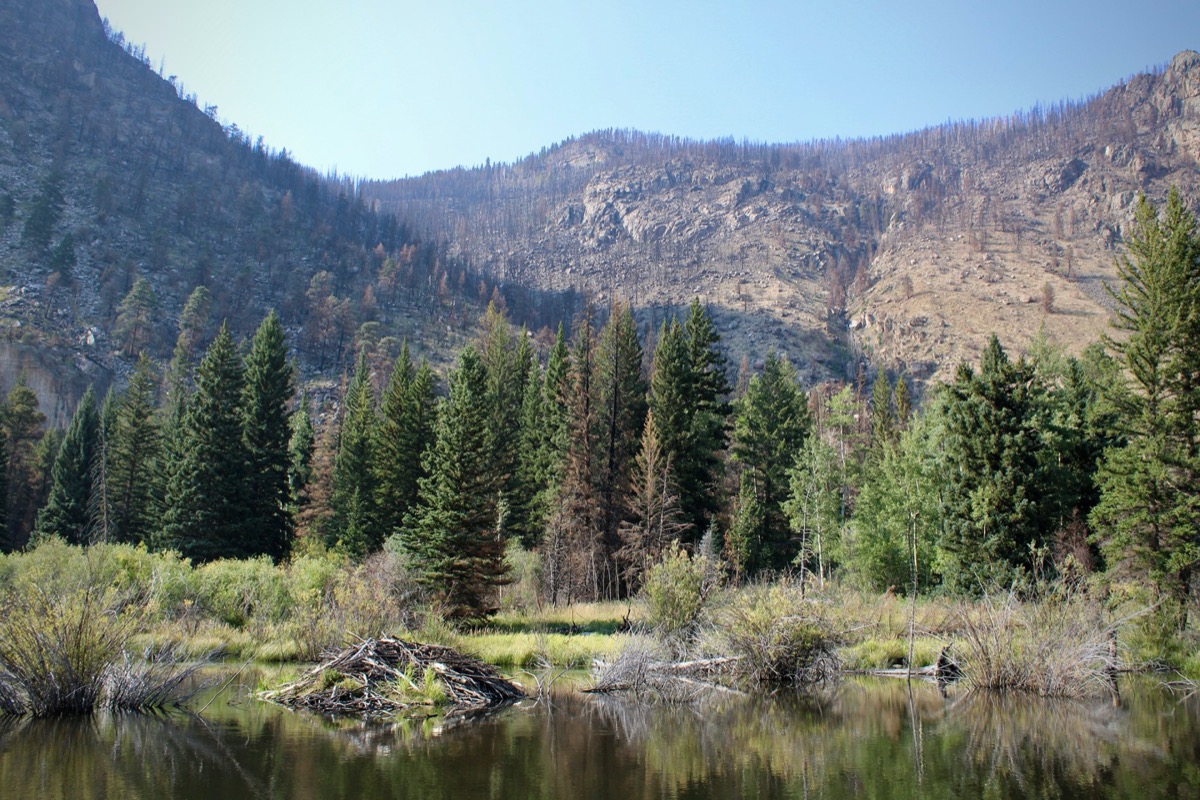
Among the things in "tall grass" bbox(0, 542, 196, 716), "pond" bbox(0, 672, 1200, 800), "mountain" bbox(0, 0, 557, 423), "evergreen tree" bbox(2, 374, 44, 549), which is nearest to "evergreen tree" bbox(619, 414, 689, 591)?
"pond" bbox(0, 672, 1200, 800)

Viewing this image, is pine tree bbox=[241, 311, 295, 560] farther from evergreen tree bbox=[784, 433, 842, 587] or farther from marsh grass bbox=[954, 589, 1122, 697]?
marsh grass bbox=[954, 589, 1122, 697]

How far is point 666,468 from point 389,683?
25.7 meters

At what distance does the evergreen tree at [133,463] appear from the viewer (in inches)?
2267

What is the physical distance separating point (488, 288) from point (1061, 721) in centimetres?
15969

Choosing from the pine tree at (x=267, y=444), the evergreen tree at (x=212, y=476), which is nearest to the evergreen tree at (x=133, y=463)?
the evergreen tree at (x=212, y=476)

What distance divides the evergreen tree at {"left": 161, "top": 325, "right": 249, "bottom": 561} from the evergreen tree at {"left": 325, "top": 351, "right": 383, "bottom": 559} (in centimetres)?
616

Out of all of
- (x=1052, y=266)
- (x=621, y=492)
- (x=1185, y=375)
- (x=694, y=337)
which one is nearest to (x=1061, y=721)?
(x=1185, y=375)

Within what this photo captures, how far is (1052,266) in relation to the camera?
148500 mm

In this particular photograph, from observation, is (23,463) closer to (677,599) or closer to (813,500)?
(813,500)

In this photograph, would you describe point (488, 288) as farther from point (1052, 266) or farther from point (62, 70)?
point (1052, 266)

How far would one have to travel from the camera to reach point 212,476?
47.8 meters

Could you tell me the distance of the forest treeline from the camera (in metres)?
27.0

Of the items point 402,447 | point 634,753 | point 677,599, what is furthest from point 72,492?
point 634,753

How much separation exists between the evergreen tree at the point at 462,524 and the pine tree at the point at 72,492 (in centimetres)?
3947
